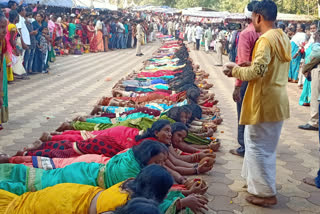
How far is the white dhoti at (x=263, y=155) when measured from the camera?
309 centimetres

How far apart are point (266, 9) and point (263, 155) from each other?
47.5 inches

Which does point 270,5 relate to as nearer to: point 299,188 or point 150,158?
point 150,158

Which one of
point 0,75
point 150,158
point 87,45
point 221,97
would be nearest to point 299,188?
point 150,158

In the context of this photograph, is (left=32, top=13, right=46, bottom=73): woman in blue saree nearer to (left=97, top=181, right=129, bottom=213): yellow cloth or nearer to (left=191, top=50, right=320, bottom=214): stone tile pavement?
(left=191, top=50, right=320, bottom=214): stone tile pavement

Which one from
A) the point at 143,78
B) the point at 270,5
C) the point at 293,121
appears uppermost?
the point at 270,5

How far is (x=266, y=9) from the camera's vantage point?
9.89 feet

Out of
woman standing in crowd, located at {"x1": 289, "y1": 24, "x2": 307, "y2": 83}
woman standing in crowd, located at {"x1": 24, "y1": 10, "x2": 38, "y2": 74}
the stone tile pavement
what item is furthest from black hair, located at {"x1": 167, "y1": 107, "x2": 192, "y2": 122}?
woman standing in crowd, located at {"x1": 24, "y1": 10, "x2": 38, "y2": 74}

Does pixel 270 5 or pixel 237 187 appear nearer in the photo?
pixel 270 5

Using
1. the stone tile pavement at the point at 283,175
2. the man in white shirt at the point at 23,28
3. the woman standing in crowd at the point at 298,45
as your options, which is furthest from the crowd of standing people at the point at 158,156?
the woman standing in crowd at the point at 298,45

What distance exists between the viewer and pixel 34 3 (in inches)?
706

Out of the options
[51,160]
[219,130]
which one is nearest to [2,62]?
[51,160]

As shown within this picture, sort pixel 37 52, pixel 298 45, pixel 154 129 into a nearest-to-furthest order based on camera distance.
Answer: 1. pixel 154 129
2. pixel 298 45
3. pixel 37 52

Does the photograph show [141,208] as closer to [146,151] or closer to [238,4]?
[146,151]

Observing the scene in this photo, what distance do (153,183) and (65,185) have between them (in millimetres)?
637
